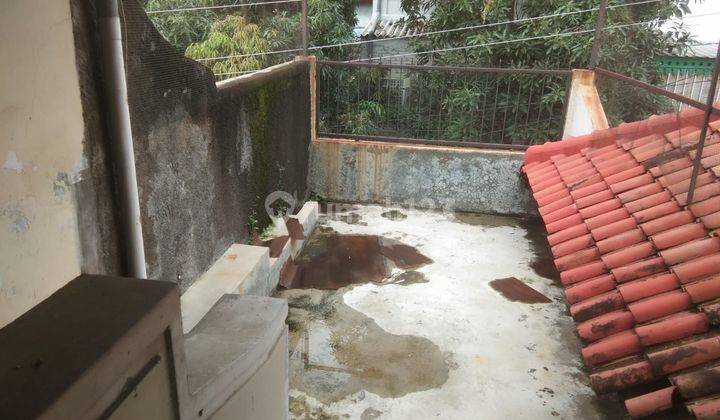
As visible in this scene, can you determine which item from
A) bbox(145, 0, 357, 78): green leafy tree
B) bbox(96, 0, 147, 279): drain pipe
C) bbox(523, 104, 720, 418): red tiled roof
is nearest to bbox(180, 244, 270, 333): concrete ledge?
bbox(96, 0, 147, 279): drain pipe

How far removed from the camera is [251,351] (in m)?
1.98

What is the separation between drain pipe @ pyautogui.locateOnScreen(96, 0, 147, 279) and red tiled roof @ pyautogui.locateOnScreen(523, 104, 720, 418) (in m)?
2.67

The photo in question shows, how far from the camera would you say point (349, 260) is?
5820 millimetres

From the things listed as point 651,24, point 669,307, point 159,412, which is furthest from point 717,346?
point 651,24

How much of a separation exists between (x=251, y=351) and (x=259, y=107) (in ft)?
12.4

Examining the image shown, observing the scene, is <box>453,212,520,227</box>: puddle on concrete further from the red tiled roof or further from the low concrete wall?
the red tiled roof

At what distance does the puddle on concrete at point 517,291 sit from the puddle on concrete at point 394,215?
1.98 m

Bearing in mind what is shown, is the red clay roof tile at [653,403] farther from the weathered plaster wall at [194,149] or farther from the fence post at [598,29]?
the fence post at [598,29]

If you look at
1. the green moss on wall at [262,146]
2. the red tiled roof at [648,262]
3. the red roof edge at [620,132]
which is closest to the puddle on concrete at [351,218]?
the green moss on wall at [262,146]

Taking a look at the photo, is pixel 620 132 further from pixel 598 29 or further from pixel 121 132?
pixel 121 132

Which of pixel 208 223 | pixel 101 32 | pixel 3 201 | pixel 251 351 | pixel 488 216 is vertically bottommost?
pixel 488 216

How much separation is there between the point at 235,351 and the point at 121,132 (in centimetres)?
142

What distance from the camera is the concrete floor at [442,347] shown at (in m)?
3.64

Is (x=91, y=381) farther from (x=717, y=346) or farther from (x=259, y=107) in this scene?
(x=259, y=107)
